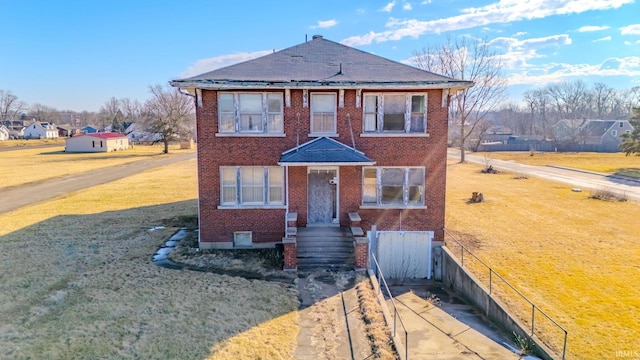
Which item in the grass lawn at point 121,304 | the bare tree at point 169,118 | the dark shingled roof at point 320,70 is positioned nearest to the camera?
the grass lawn at point 121,304

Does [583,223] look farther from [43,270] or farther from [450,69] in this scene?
[450,69]

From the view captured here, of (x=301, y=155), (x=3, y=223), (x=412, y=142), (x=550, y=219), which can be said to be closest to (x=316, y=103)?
(x=301, y=155)

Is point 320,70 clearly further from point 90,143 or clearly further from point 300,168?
point 90,143

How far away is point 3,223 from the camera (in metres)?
19.6

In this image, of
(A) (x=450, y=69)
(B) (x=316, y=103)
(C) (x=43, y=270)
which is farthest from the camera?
(A) (x=450, y=69)

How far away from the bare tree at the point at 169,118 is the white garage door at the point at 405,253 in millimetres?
54411

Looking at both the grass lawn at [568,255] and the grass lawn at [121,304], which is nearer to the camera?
the grass lawn at [121,304]

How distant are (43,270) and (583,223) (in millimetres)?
24868

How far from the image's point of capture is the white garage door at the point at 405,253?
15.8 metres

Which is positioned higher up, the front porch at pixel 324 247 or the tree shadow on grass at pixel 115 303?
the front porch at pixel 324 247

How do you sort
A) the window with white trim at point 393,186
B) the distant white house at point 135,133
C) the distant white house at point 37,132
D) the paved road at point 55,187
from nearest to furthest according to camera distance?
the window with white trim at point 393,186 < the paved road at point 55,187 < the distant white house at point 135,133 < the distant white house at point 37,132

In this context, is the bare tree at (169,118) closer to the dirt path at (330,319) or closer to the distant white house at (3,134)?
the dirt path at (330,319)

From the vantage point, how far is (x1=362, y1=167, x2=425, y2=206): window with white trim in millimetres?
15469

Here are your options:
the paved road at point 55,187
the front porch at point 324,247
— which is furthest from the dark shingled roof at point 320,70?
the paved road at point 55,187
